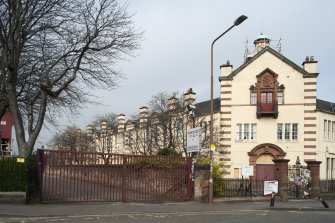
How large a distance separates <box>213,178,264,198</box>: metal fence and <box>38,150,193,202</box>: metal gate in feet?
8.05

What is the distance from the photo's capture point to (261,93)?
168 feet

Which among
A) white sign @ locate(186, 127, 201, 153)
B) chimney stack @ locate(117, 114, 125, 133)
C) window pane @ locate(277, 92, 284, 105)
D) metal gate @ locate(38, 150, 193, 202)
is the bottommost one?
metal gate @ locate(38, 150, 193, 202)

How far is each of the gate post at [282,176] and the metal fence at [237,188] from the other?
3.68 ft

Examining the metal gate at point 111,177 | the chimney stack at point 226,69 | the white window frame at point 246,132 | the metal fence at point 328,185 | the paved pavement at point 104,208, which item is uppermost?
the chimney stack at point 226,69

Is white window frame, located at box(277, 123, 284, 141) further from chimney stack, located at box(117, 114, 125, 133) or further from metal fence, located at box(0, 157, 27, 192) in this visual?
chimney stack, located at box(117, 114, 125, 133)

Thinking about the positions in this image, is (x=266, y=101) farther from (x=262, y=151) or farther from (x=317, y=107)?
(x=317, y=107)

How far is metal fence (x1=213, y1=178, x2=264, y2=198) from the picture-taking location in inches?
1049

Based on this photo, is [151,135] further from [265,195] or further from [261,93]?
[265,195]

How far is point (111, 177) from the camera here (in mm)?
22328

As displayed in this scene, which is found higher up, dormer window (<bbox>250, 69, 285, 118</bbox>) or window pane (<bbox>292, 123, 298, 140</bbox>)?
dormer window (<bbox>250, 69, 285, 118</bbox>)

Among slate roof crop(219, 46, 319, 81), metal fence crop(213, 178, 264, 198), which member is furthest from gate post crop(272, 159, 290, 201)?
slate roof crop(219, 46, 319, 81)

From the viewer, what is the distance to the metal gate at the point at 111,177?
20.7m

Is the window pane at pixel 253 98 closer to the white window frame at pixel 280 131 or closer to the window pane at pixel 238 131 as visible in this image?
the window pane at pixel 238 131

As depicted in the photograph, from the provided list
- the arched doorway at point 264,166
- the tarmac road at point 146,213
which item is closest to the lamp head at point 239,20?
the tarmac road at point 146,213
